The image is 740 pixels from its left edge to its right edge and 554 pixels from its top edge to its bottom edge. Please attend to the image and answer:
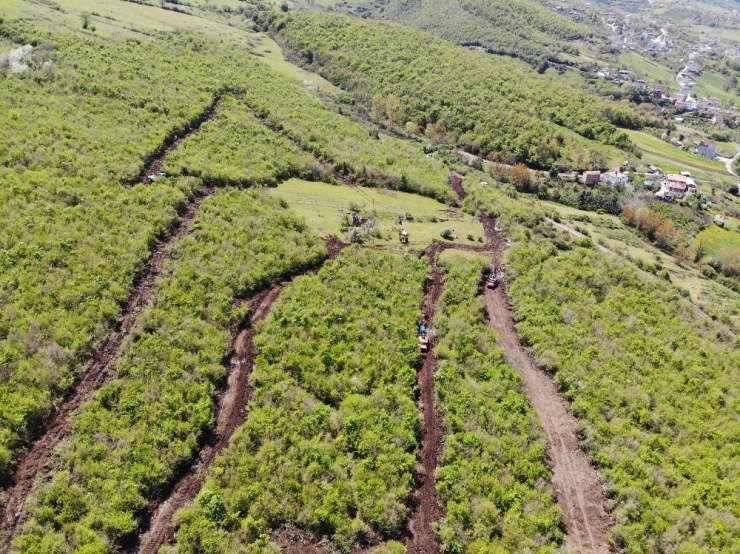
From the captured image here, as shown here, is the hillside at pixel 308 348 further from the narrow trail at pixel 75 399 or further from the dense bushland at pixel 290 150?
the dense bushland at pixel 290 150

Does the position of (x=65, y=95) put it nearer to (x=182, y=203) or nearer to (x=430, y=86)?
(x=182, y=203)

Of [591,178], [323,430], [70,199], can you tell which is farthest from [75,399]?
[591,178]

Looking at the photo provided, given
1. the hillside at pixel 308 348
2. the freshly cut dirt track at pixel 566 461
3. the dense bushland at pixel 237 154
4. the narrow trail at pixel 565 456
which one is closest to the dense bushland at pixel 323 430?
the hillside at pixel 308 348

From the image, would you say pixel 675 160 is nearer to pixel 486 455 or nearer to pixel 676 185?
pixel 676 185

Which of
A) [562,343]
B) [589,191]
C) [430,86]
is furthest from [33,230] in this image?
[430,86]

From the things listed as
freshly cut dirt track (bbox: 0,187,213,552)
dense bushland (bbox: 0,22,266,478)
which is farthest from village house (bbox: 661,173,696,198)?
freshly cut dirt track (bbox: 0,187,213,552)

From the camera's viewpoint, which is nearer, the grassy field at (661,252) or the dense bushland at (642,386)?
the dense bushland at (642,386)
